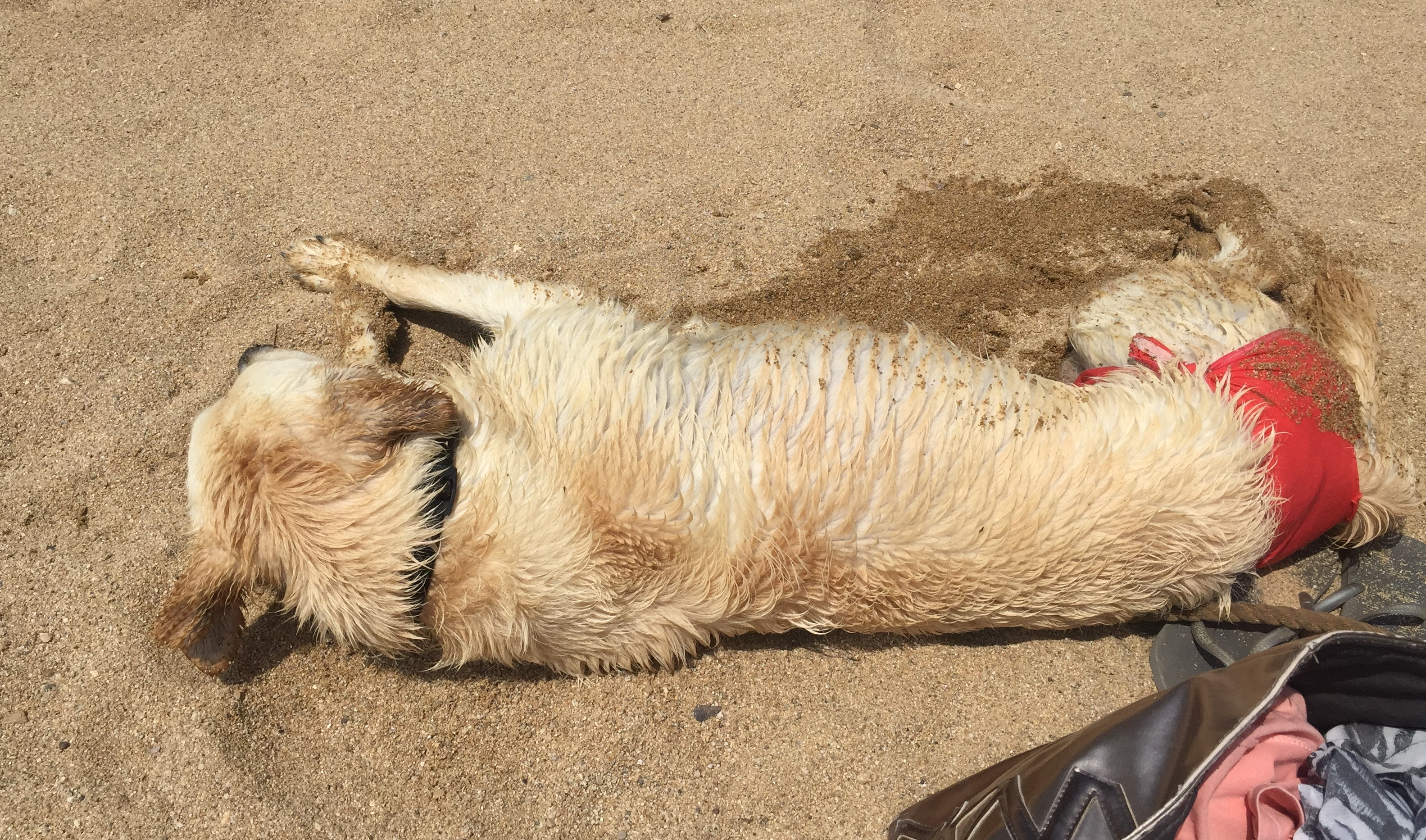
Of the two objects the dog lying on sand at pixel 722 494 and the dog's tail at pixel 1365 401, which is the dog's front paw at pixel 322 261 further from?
the dog's tail at pixel 1365 401

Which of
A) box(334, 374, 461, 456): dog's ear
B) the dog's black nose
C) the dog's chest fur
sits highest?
box(334, 374, 461, 456): dog's ear

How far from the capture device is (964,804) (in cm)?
261

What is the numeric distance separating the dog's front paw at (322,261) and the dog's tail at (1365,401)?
4318 mm

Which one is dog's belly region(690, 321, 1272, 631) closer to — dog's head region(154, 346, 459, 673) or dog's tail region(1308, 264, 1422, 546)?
dog's tail region(1308, 264, 1422, 546)

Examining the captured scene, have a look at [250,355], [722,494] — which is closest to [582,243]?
[250,355]

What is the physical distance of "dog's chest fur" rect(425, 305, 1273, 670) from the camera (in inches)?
105

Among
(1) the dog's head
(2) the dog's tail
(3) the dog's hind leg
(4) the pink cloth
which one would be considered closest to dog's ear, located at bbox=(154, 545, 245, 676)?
(1) the dog's head

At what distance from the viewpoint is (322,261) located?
3799mm

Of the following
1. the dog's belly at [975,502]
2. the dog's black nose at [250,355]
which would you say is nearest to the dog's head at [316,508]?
the dog's black nose at [250,355]

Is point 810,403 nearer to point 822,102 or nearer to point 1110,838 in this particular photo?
point 1110,838

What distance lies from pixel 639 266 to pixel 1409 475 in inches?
133

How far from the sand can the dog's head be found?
60cm

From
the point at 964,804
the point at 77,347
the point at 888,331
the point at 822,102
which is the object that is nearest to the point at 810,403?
the point at 888,331

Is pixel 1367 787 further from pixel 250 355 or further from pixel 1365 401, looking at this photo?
pixel 250 355
